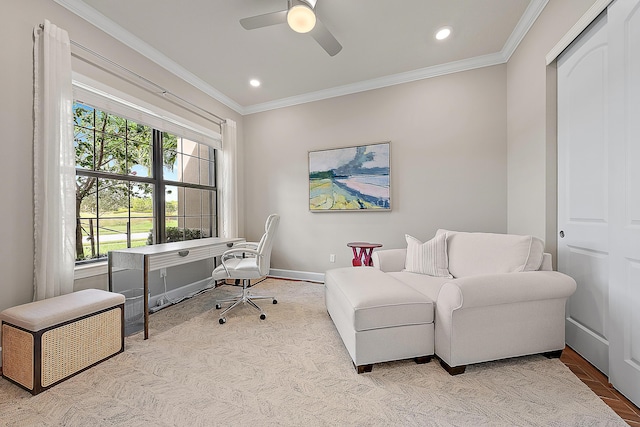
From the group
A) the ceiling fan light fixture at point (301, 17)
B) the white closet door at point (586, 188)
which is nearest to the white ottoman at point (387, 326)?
the white closet door at point (586, 188)

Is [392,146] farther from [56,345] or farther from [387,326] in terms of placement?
[56,345]

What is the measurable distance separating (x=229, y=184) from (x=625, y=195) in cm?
401

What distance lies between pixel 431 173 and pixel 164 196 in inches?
132

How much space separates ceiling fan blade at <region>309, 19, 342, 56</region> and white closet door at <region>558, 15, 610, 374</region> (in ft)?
5.94

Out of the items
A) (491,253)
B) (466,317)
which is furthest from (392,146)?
(466,317)

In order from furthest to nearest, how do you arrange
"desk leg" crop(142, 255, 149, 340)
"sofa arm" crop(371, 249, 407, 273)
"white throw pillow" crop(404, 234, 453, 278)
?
"sofa arm" crop(371, 249, 407, 273) → "white throw pillow" crop(404, 234, 453, 278) → "desk leg" crop(142, 255, 149, 340)

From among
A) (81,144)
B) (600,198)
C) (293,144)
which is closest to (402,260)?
(600,198)

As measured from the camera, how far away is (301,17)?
6.62 feet

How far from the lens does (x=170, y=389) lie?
5.29ft

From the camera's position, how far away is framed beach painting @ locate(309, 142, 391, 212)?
361 cm

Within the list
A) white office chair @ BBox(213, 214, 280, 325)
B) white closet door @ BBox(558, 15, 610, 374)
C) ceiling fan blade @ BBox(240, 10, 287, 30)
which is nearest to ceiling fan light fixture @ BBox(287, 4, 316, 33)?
ceiling fan blade @ BBox(240, 10, 287, 30)

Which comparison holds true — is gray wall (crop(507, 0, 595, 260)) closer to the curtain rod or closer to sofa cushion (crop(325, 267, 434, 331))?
sofa cushion (crop(325, 267, 434, 331))

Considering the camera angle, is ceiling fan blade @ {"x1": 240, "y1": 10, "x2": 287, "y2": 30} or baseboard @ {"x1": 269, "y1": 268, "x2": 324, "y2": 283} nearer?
ceiling fan blade @ {"x1": 240, "y1": 10, "x2": 287, "y2": 30}

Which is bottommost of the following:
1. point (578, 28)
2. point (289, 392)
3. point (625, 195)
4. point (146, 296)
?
point (289, 392)
